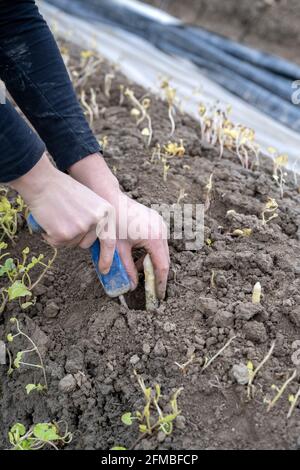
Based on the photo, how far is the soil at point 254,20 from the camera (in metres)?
4.59

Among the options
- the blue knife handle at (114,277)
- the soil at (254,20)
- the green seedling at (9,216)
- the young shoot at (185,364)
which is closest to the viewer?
the young shoot at (185,364)

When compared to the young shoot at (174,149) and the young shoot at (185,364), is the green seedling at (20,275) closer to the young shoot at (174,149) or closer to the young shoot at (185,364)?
the young shoot at (185,364)

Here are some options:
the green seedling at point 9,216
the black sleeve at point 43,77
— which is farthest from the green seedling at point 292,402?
the green seedling at point 9,216

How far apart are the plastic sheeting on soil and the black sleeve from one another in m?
1.36

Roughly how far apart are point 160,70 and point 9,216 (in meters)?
2.34

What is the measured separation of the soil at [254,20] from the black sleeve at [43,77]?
Result: 10.2 feet

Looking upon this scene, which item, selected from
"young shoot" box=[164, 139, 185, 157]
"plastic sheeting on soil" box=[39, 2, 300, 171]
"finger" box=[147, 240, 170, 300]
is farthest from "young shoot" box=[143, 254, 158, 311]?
"plastic sheeting on soil" box=[39, 2, 300, 171]

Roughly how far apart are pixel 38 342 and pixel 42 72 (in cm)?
85

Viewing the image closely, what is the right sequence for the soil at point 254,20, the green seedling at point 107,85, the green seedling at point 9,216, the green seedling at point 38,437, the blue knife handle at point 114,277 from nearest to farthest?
the green seedling at point 38,437
the blue knife handle at point 114,277
the green seedling at point 9,216
the green seedling at point 107,85
the soil at point 254,20

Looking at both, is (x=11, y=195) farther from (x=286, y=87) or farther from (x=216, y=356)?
(x=286, y=87)

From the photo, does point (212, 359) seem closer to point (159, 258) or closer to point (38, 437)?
point (159, 258)

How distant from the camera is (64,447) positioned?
1.53 meters

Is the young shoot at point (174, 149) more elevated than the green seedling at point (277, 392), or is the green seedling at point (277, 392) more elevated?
the young shoot at point (174, 149)

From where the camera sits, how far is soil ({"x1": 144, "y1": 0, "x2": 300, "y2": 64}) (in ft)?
15.1
